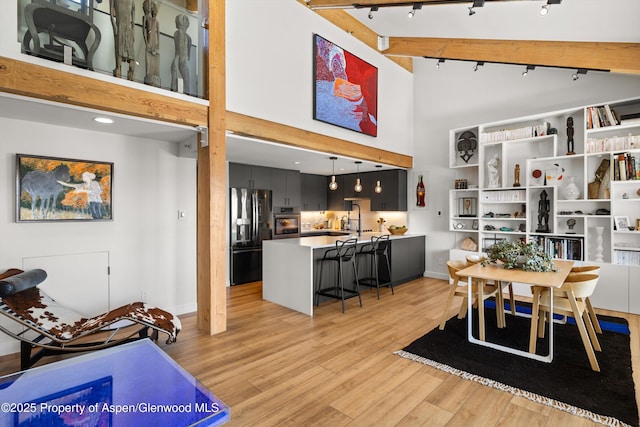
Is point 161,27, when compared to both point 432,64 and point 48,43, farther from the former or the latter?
point 432,64

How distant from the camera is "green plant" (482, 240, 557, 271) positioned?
3.44 m

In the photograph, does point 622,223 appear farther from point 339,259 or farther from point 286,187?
point 286,187

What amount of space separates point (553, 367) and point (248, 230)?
5125 mm

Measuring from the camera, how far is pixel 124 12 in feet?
10.8

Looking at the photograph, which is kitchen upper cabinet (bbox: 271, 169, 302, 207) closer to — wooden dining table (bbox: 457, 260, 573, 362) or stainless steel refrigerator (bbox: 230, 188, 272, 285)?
stainless steel refrigerator (bbox: 230, 188, 272, 285)

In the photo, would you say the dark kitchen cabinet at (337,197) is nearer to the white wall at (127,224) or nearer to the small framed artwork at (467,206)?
the small framed artwork at (467,206)

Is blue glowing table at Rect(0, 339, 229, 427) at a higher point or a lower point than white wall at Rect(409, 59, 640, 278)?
lower

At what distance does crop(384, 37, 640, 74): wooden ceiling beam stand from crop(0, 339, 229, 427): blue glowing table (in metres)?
5.96

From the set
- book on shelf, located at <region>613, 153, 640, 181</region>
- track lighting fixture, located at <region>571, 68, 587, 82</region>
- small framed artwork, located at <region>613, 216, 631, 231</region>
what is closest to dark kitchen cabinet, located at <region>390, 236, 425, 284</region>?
small framed artwork, located at <region>613, 216, 631, 231</region>

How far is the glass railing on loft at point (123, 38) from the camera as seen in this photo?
2811mm

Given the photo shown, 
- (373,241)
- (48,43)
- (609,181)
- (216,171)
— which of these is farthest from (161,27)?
(609,181)

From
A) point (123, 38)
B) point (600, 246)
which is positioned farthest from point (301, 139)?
point (600, 246)

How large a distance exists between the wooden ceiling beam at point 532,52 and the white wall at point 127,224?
4612 mm

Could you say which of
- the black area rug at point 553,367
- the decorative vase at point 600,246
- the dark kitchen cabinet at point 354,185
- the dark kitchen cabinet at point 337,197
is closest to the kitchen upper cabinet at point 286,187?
the dark kitchen cabinet at point 337,197
